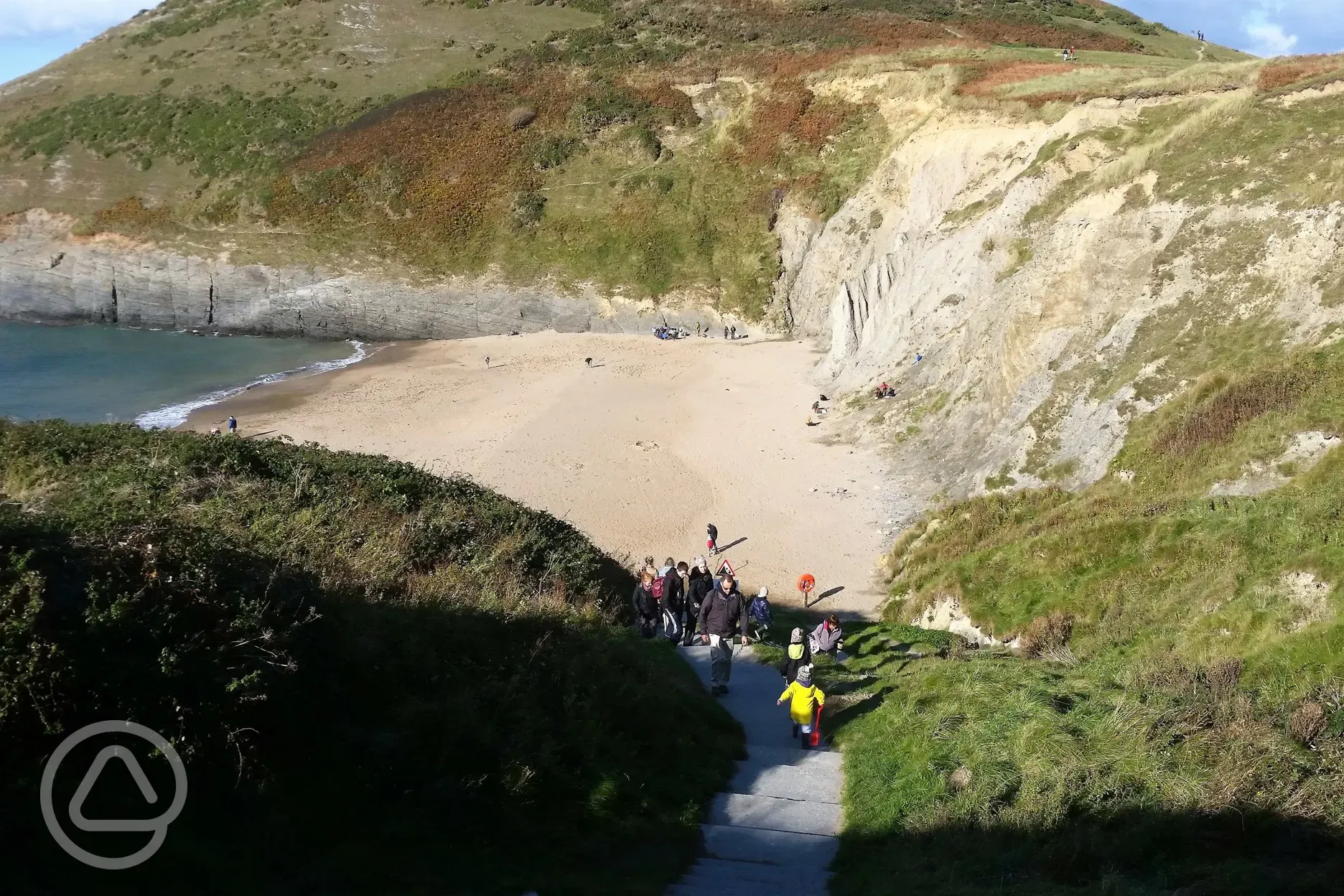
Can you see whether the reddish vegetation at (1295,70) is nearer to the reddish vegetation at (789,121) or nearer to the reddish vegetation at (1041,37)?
the reddish vegetation at (789,121)

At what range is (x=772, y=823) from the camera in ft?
28.4

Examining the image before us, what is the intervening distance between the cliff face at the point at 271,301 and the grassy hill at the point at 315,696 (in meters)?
40.6

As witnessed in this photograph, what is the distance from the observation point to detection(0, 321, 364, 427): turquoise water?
36031 millimetres

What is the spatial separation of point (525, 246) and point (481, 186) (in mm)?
6813

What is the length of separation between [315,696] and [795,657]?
6.79 m

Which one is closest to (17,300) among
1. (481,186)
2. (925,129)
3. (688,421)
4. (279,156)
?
(279,156)

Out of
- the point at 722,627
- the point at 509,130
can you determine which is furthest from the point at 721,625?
the point at 509,130

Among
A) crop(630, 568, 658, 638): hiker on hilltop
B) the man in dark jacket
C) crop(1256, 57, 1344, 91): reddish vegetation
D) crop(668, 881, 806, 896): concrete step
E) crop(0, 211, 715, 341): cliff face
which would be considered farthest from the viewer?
crop(0, 211, 715, 341): cliff face

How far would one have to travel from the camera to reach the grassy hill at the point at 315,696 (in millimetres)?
5258

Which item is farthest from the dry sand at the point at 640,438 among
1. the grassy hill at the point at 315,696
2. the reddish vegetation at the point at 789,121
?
the reddish vegetation at the point at 789,121

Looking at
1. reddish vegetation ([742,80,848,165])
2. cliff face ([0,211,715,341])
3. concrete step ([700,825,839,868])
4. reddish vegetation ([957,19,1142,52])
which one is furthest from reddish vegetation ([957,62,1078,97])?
concrete step ([700,825,839,868])

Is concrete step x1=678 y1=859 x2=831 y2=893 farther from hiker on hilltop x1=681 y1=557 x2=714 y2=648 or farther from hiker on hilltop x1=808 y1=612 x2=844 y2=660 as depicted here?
hiker on hilltop x1=681 y1=557 x2=714 y2=648

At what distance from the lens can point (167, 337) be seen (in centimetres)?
5078

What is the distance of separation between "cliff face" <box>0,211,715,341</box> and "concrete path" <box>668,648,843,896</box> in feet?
134
